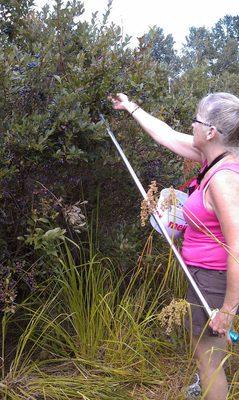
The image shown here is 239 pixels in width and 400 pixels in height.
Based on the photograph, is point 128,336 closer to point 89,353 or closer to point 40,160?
point 89,353

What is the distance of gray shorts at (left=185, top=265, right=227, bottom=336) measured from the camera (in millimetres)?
2547

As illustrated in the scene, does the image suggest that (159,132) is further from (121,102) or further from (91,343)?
(91,343)

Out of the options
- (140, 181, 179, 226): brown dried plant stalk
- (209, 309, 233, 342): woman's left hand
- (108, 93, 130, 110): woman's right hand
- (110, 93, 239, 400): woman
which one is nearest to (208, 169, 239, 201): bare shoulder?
(110, 93, 239, 400): woman

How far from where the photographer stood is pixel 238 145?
2613 mm

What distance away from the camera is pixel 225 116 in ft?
8.43

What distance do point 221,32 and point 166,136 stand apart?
108 ft

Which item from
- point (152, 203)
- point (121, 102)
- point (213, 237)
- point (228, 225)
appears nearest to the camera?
point (228, 225)

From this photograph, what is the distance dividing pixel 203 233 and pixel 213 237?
0.15 m

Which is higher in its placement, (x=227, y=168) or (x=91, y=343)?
(x=227, y=168)

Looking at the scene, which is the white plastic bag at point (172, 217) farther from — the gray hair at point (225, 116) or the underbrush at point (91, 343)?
the gray hair at point (225, 116)

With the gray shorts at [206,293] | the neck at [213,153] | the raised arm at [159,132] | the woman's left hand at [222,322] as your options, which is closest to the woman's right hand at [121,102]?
the raised arm at [159,132]

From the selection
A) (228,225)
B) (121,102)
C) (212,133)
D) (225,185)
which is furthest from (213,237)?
(121,102)

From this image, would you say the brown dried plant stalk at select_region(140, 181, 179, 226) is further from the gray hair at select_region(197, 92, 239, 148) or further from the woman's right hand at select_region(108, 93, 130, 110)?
the woman's right hand at select_region(108, 93, 130, 110)

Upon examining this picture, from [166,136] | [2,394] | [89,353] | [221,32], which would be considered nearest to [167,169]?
[166,136]
